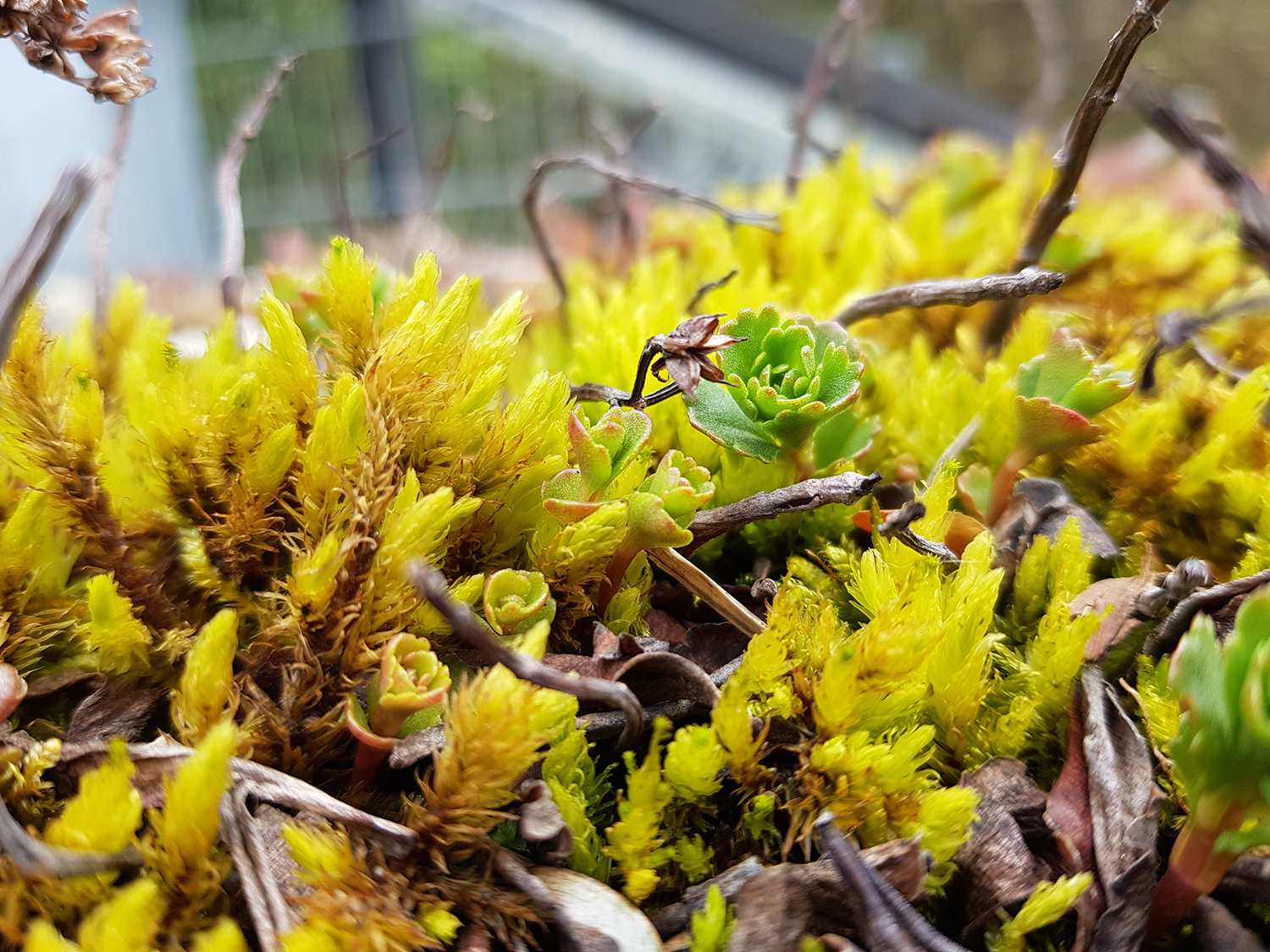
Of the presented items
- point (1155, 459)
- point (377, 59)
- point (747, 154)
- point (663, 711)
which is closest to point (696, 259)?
point (1155, 459)

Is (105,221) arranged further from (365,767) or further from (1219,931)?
(1219,931)

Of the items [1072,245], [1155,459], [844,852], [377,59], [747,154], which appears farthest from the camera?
[377,59]

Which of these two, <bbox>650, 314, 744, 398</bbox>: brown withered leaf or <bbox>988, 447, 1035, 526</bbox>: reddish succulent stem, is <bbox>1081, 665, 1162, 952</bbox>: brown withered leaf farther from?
<bbox>650, 314, 744, 398</bbox>: brown withered leaf

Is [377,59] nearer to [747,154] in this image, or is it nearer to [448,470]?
[747,154]

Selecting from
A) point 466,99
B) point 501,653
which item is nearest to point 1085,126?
point 501,653

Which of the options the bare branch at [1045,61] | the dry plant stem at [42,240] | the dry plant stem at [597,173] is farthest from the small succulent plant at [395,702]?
the bare branch at [1045,61]
